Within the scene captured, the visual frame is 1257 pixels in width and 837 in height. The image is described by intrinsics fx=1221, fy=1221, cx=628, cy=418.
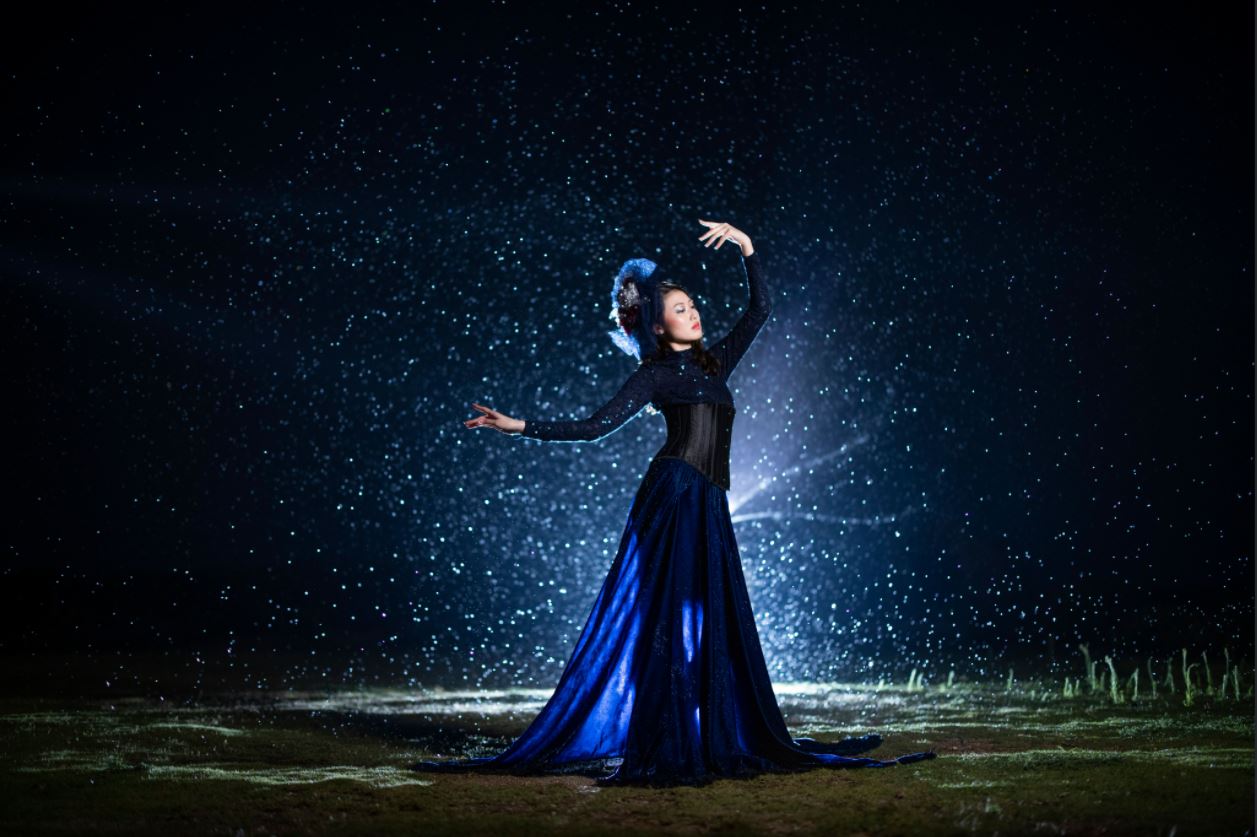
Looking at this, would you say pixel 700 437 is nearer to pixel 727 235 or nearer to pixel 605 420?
pixel 605 420

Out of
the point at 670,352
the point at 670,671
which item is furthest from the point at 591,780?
the point at 670,352

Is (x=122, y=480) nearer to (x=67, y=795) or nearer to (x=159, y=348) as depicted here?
(x=159, y=348)

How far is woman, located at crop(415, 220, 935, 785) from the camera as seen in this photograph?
3104 mm

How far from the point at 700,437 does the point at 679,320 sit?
33cm

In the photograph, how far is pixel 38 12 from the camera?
18.8 ft

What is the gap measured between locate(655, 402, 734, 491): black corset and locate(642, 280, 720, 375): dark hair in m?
0.11

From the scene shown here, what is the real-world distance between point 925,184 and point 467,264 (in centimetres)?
239

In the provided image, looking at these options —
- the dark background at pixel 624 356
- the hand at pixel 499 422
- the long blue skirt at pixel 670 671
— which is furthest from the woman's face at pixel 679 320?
the dark background at pixel 624 356

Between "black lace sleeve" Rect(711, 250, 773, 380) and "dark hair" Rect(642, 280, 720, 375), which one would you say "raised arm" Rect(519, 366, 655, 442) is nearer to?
"dark hair" Rect(642, 280, 720, 375)

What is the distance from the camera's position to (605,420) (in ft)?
10.6

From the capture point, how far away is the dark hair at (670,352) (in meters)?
3.36

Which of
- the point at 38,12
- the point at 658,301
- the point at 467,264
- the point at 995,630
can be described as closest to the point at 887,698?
the point at 995,630

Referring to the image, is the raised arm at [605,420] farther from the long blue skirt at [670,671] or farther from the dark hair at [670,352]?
the long blue skirt at [670,671]

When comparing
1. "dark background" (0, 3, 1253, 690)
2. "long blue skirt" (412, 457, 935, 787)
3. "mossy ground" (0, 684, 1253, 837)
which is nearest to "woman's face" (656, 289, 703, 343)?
"long blue skirt" (412, 457, 935, 787)
